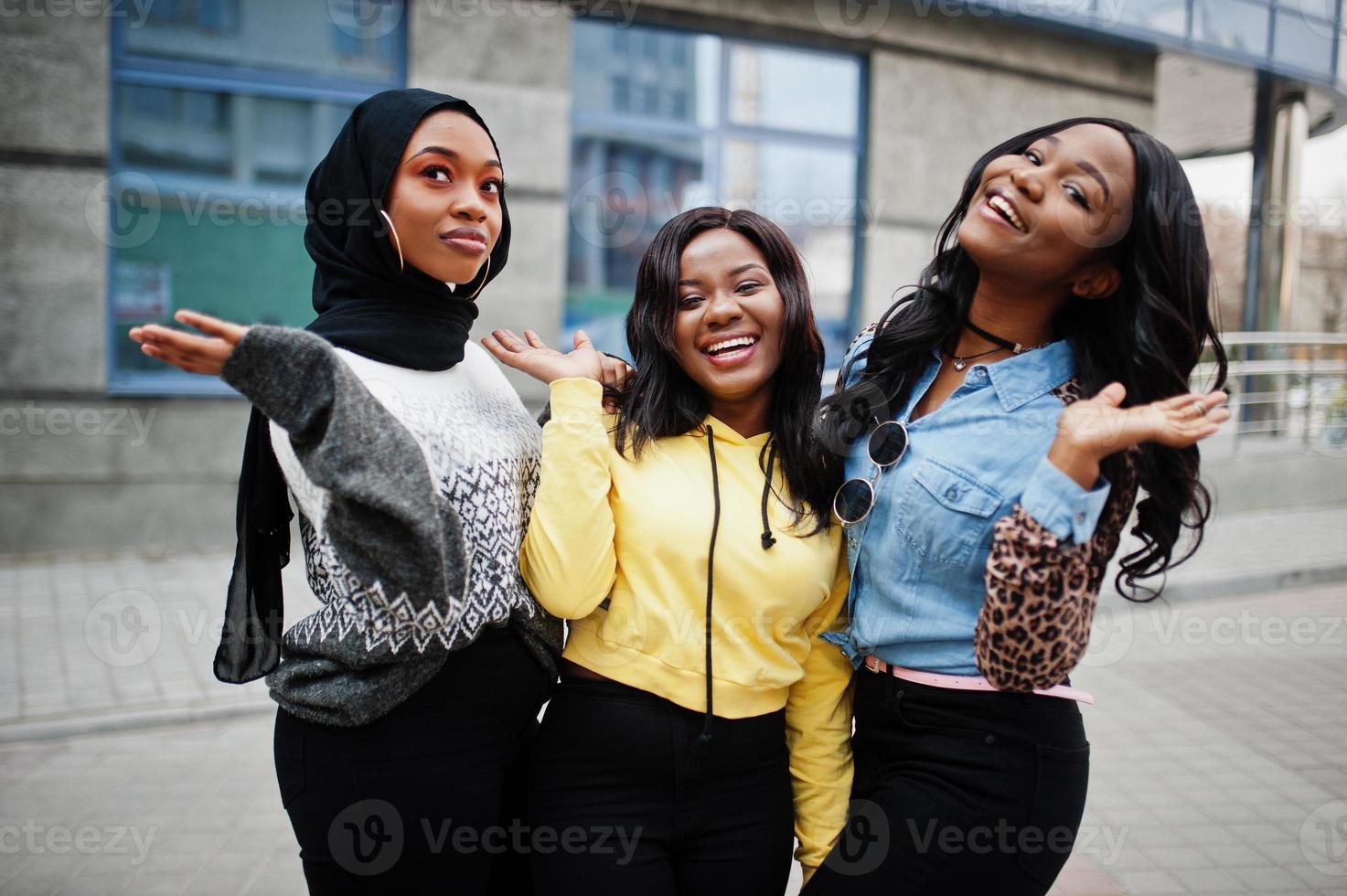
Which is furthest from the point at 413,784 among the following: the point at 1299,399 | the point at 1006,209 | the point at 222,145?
the point at 1299,399

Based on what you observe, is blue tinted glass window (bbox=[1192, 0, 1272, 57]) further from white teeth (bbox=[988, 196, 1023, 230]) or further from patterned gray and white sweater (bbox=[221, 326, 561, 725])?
patterned gray and white sweater (bbox=[221, 326, 561, 725])

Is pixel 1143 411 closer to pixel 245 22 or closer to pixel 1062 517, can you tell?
pixel 1062 517

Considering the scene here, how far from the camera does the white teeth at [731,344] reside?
1.99 meters

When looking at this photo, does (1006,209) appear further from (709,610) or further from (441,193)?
(441,193)

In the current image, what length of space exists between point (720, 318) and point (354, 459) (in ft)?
2.59

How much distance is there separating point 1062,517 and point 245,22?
7464 millimetres

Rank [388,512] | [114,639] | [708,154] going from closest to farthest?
[388,512]
[114,639]
[708,154]

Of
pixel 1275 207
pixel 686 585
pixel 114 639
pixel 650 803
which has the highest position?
pixel 1275 207

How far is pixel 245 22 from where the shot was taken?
23.8 ft

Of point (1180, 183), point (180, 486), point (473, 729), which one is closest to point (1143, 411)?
point (1180, 183)

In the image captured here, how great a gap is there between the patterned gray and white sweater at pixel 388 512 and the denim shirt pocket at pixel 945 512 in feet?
2.26

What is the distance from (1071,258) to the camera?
68.3 inches

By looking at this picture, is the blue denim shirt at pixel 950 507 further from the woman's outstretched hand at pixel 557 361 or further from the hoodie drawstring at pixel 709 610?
the woman's outstretched hand at pixel 557 361

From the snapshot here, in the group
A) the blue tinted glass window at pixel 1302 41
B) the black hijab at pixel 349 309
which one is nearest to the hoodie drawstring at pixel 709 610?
the black hijab at pixel 349 309
